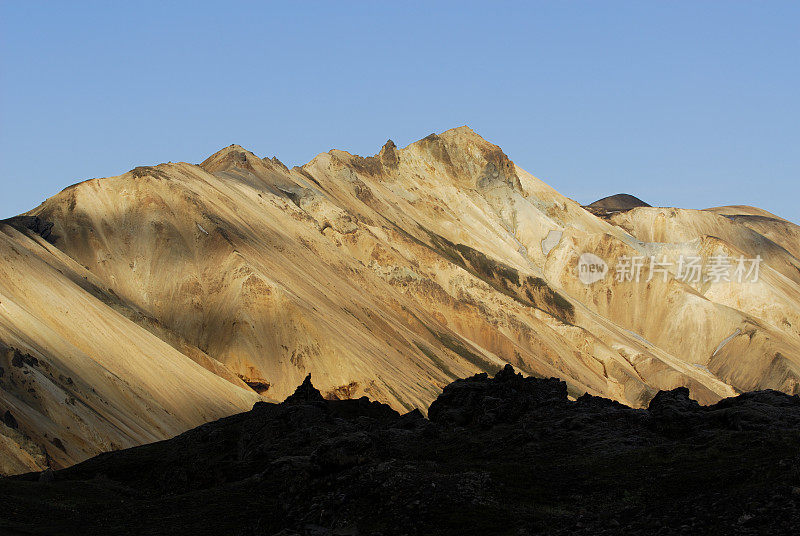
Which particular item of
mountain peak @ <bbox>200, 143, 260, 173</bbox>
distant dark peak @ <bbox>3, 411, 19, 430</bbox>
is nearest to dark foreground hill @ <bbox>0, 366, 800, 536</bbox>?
distant dark peak @ <bbox>3, 411, 19, 430</bbox>

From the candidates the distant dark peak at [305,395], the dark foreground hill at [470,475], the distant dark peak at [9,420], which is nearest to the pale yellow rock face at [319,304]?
the distant dark peak at [9,420]

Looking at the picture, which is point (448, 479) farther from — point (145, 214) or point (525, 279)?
point (525, 279)

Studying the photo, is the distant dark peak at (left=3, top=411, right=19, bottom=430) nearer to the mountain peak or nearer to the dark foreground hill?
the dark foreground hill

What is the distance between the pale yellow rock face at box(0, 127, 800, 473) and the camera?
78500 millimetres

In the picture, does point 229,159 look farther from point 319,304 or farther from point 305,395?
point 305,395

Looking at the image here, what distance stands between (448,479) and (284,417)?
1586 centimetres

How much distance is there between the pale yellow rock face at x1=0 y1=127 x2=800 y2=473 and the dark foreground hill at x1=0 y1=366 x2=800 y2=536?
16829 millimetres

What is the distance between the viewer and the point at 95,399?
72062 mm

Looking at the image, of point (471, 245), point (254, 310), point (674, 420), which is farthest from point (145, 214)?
point (674, 420)

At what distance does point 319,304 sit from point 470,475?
91.8 m

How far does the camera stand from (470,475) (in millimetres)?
27453

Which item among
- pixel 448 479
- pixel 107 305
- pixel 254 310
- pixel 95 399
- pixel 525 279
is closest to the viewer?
pixel 448 479

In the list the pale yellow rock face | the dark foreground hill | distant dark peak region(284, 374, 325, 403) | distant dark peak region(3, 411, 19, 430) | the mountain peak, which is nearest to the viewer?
the dark foreground hill

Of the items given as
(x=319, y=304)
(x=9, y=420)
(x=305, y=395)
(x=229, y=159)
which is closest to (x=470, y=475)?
(x=305, y=395)
